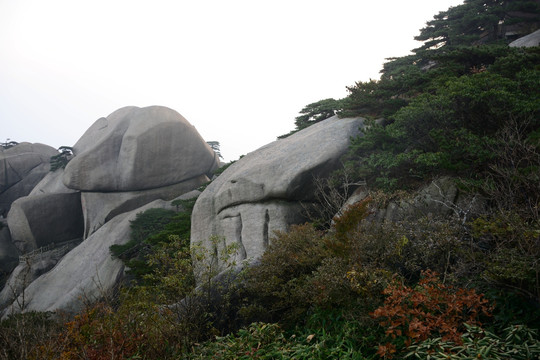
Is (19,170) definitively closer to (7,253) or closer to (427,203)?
(7,253)

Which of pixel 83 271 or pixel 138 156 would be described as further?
pixel 138 156

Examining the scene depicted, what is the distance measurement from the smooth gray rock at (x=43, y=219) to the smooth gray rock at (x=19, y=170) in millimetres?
6902

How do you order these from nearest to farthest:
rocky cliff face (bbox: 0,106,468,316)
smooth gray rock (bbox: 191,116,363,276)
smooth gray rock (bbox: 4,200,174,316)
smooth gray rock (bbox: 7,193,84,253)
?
1. smooth gray rock (bbox: 191,116,363,276)
2. rocky cliff face (bbox: 0,106,468,316)
3. smooth gray rock (bbox: 4,200,174,316)
4. smooth gray rock (bbox: 7,193,84,253)

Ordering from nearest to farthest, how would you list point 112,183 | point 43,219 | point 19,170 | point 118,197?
1. point 112,183
2. point 118,197
3. point 43,219
4. point 19,170

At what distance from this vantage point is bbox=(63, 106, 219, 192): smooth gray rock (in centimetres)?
2233

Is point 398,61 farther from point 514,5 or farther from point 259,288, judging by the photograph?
point 259,288

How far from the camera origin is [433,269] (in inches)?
231

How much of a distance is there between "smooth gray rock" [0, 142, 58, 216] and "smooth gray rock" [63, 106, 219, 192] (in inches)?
391

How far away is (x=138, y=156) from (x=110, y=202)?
3.55 metres

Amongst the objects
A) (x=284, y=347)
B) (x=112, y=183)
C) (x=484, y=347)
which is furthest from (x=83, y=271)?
(x=484, y=347)

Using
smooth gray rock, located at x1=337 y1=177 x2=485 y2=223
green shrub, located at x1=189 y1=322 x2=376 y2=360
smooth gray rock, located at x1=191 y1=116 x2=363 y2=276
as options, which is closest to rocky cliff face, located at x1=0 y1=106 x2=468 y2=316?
smooth gray rock, located at x1=191 y1=116 x2=363 y2=276

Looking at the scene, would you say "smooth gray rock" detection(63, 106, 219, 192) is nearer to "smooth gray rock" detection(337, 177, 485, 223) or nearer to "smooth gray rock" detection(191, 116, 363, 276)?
"smooth gray rock" detection(191, 116, 363, 276)

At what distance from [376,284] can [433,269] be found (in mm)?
1363

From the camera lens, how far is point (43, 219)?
23.4 metres
